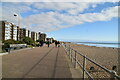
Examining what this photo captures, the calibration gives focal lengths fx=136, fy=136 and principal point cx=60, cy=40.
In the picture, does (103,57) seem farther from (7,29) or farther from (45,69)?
(7,29)

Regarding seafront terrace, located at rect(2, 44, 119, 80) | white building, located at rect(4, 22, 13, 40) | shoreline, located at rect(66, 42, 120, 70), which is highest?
white building, located at rect(4, 22, 13, 40)

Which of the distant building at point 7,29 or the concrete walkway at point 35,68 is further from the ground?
the distant building at point 7,29

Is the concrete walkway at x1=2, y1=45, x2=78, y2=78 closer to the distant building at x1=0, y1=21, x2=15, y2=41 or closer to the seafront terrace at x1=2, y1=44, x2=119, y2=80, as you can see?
the seafront terrace at x1=2, y1=44, x2=119, y2=80

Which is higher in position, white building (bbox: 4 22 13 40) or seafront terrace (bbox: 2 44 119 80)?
white building (bbox: 4 22 13 40)

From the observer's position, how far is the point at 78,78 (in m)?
4.82

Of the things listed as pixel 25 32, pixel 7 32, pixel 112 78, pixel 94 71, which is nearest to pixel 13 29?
pixel 7 32

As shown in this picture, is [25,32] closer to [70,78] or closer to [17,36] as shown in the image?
[17,36]

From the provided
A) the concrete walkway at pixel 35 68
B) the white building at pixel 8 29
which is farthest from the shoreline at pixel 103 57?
the white building at pixel 8 29

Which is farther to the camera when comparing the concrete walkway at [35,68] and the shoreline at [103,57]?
the shoreline at [103,57]

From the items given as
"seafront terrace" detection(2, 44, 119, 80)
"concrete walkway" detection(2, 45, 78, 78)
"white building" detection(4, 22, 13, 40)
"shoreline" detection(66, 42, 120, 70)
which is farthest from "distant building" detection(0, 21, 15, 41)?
"seafront terrace" detection(2, 44, 119, 80)

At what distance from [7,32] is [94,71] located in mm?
78474

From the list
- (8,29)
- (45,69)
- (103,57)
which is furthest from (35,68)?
(8,29)

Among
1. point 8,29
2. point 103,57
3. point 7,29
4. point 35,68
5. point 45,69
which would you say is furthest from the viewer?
point 8,29

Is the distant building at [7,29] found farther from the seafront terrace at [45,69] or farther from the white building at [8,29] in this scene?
the seafront terrace at [45,69]
